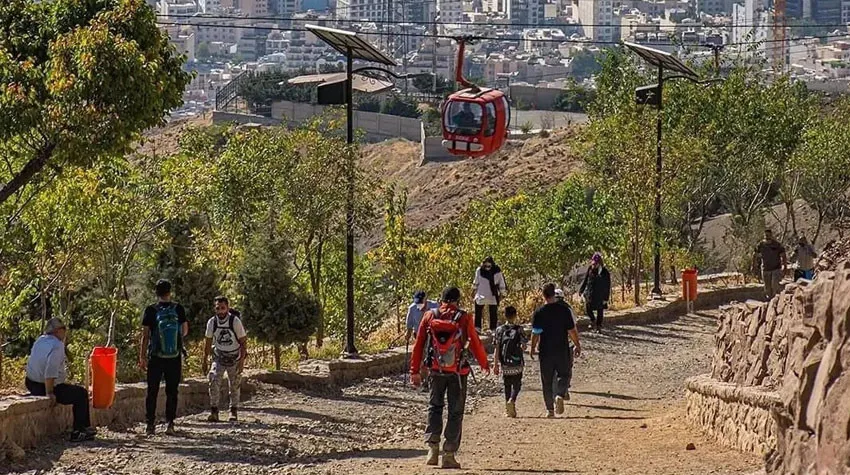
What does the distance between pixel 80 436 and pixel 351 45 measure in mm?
9299

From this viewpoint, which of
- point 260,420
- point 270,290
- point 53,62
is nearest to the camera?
point 53,62

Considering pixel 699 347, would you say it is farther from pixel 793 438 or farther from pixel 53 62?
pixel 793 438

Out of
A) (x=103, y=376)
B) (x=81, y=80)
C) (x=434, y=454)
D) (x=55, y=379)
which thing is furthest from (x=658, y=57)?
(x=434, y=454)

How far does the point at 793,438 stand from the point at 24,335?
638 inches

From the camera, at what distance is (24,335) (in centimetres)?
2444

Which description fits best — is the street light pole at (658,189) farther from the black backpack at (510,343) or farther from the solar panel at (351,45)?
the black backpack at (510,343)

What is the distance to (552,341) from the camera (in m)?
18.0

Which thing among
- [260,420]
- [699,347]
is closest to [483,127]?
[699,347]

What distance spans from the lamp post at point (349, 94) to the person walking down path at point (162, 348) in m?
6.64

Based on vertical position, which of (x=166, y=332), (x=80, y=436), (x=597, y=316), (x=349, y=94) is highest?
(x=349, y=94)

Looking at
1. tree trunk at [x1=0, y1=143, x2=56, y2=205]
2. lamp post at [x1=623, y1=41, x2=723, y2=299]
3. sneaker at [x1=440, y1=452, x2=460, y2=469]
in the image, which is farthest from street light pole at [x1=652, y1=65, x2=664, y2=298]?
sneaker at [x1=440, y1=452, x2=460, y2=469]

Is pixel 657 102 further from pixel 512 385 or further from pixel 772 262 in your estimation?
pixel 512 385

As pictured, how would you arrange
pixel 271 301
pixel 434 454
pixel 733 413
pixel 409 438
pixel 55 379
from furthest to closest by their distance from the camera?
pixel 271 301 < pixel 409 438 < pixel 733 413 < pixel 55 379 < pixel 434 454

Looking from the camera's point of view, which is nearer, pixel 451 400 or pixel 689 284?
pixel 451 400
